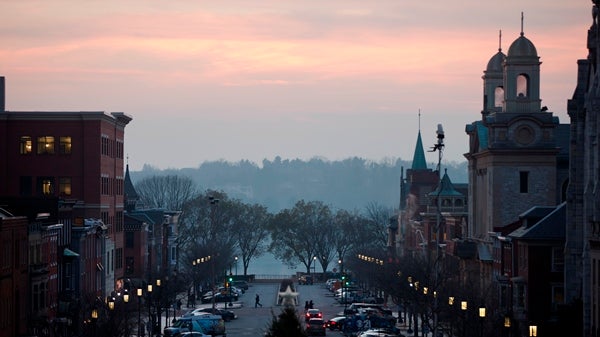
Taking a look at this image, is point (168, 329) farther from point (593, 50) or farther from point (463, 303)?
point (593, 50)

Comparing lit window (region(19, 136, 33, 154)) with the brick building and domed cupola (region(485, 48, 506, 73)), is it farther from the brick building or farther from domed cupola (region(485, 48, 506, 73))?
domed cupola (region(485, 48, 506, 73))

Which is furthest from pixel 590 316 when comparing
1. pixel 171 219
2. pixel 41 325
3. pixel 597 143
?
pixel 171 219

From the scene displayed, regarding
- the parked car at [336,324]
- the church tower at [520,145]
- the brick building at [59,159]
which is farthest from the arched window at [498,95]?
the brick building at [59,159]

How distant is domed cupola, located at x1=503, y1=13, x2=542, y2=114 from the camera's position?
386ft

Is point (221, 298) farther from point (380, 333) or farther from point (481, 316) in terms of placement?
point (481, 316)

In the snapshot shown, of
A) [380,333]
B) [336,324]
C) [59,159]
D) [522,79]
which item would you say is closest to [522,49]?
[522,79]

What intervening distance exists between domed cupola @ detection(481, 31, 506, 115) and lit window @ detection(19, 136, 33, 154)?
111ft

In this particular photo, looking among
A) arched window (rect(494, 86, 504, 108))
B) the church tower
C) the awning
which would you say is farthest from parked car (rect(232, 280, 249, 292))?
the awning

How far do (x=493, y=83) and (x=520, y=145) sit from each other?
49.3ft

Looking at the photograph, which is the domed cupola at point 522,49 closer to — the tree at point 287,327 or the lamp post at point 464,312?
the lamp post at point 464,312

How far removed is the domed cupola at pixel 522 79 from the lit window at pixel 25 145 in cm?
3463

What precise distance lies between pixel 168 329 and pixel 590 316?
3299 cm

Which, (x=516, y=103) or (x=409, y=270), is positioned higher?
(x=516, y=103)

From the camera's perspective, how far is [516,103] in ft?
388
